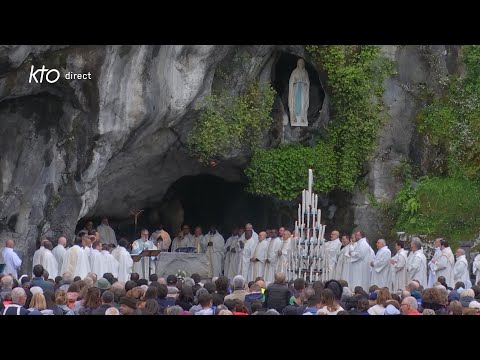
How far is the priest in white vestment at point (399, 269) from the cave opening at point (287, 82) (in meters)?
5.58

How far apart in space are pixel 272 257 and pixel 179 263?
2.08 metres

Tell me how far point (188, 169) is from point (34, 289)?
608 inches

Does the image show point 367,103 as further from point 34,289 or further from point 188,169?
point 34,289

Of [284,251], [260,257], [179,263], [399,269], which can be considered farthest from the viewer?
[260,257]

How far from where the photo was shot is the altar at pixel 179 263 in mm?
30422

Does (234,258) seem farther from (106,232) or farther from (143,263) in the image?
(106,232)

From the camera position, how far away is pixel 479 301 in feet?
67.7

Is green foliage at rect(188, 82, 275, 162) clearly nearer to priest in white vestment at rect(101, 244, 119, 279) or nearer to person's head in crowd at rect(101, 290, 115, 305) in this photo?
priest in white vestment at rect(101, 244, 119, 279)

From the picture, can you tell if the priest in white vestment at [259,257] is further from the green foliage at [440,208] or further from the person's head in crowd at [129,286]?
the person's head in crowd at [129,286]

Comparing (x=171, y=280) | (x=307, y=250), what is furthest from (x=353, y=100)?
(x=171, y=280)

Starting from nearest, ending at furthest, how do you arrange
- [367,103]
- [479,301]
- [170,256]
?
[479,301], [170,256], [367,103]

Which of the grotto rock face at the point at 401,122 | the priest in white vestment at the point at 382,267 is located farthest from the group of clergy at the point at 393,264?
the grotto rock face at the point at 401,122

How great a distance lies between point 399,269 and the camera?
97.2 ft

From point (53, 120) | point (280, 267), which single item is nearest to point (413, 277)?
point (280, 267)
